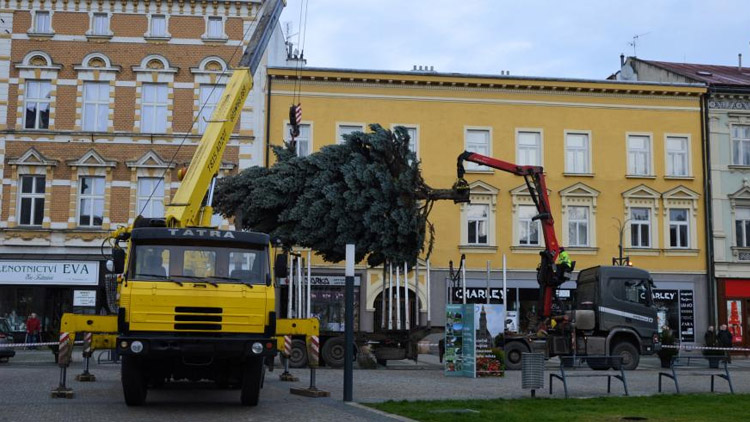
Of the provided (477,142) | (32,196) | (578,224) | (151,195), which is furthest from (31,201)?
(578,224)

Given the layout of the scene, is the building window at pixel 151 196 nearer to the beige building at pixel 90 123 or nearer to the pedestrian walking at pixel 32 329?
the beige building at pixel 90 123

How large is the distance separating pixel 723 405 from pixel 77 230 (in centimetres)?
2605

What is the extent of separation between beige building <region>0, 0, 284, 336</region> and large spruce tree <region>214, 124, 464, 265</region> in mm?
9790

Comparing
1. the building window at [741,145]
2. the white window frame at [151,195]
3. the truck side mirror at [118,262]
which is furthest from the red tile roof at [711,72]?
the truck side mirror at [118,262]

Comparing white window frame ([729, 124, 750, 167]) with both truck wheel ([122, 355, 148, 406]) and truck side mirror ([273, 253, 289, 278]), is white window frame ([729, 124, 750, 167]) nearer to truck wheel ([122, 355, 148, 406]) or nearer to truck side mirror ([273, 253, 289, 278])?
truck side mirror ([273, 253, 289, 278])

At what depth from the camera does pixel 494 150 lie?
37.2 m

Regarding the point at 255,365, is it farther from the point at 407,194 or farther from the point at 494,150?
the point at 494,150

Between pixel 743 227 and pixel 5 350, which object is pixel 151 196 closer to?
pixel 5 350

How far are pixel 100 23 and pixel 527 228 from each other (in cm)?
1889

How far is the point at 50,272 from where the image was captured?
113ft

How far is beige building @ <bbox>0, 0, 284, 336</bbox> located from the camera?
3469 centimetres

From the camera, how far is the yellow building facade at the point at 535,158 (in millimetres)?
36344

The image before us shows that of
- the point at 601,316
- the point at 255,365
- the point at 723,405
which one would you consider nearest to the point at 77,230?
the point at 601,316

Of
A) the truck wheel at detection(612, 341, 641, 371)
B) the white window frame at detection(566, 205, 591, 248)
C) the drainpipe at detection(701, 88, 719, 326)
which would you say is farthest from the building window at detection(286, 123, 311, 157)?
the drainpipe at detection(701, 88, 719, 326)
